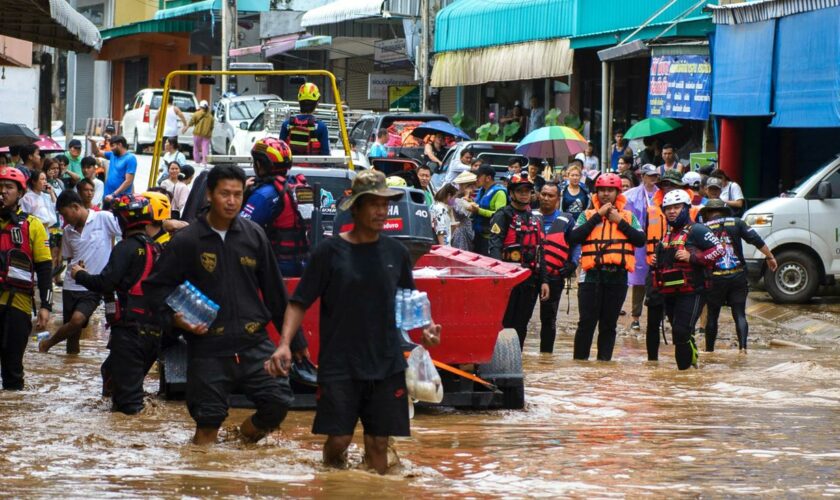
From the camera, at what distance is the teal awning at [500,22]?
2788cm

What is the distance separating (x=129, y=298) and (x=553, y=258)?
15.8ft

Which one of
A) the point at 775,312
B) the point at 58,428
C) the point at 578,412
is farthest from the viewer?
the point at 775,312

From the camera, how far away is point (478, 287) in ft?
30.7

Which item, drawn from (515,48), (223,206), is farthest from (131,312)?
(515,48)

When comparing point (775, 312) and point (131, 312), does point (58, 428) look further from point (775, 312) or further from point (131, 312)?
point (775, 312)

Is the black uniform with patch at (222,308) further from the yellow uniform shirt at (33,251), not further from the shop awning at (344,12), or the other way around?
the shop awning at (344,12)

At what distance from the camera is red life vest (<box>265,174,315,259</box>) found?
9.12 meters

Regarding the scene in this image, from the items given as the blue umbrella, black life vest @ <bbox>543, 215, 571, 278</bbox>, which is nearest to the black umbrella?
black life vest @ <bbox>543, 215, 571, 278</bbox>

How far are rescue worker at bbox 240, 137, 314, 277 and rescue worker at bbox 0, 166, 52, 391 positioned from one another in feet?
6.20

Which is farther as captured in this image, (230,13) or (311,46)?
(230,13)

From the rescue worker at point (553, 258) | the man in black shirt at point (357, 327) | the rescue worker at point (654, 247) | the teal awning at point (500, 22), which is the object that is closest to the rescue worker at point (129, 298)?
the man in black shirt at point (357, 327)

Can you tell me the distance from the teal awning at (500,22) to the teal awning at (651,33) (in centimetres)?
56

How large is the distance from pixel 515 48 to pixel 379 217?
22947mm

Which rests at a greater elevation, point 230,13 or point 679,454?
point 230,13
